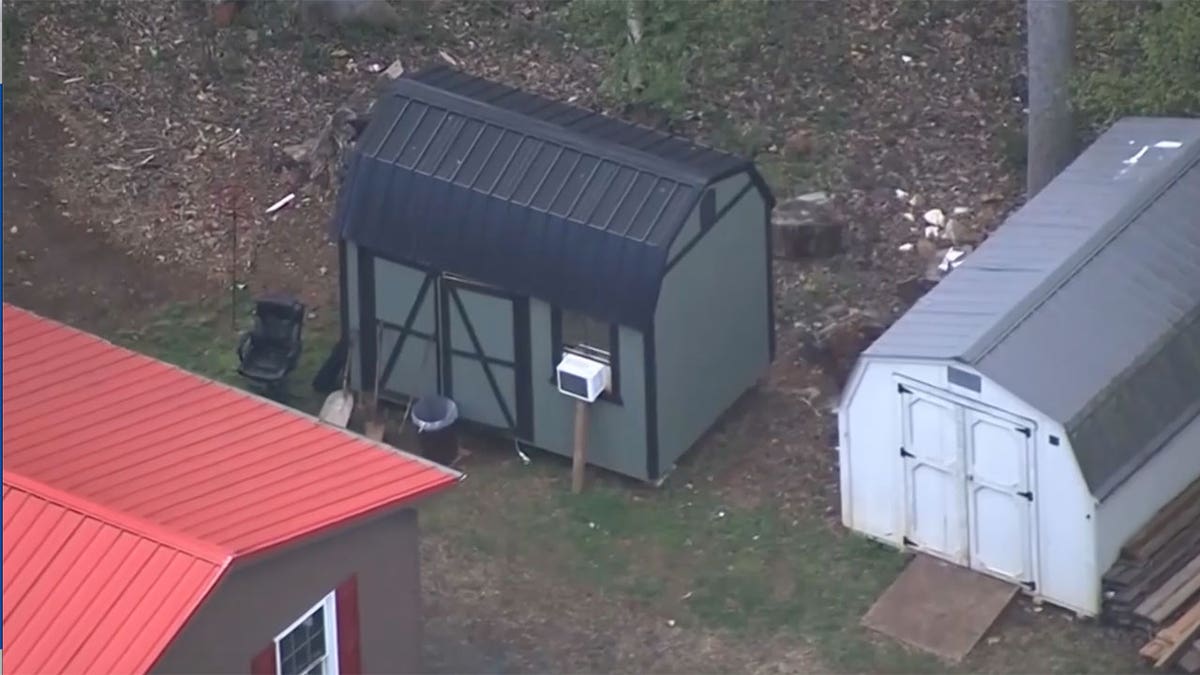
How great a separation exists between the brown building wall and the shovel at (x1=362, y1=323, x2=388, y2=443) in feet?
14.4

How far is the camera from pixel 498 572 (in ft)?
58.5

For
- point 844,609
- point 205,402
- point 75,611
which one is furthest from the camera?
point 844,609

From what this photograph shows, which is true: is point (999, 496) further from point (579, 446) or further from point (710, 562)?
point (579, 446)

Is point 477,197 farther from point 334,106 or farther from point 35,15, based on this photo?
point 35,15

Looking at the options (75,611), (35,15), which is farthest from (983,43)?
(75,611)

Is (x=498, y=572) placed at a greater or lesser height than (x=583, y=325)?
lesser

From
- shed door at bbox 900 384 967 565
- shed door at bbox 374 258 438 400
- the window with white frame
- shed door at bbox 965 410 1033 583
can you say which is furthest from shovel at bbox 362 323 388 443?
shed door at bbox 965 410 1033 583

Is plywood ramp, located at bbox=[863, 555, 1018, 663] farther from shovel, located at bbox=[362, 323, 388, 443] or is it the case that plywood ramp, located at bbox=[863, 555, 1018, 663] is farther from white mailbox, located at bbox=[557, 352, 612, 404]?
shovel, located at bbox=[362, 323, 388, 443]

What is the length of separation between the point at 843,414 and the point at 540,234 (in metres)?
3.01

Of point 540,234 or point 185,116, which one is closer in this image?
point 540,234

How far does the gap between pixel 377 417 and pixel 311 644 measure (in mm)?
5744

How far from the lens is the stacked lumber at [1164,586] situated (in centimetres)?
1611

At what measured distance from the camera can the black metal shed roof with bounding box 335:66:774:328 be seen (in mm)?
18125

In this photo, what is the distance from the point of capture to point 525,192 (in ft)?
61.1
